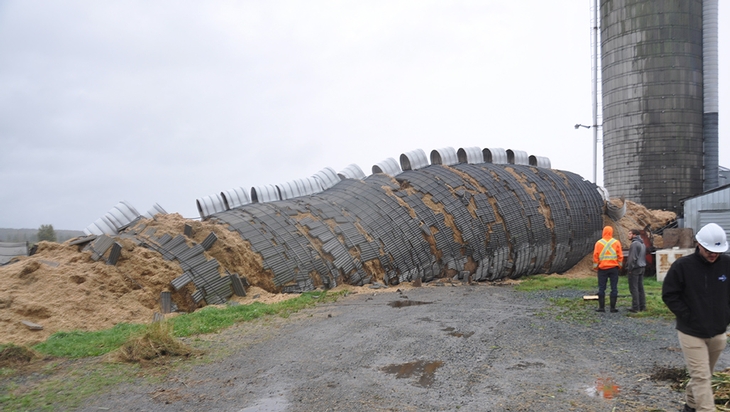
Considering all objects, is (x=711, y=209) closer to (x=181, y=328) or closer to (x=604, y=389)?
(x=604, y=389)

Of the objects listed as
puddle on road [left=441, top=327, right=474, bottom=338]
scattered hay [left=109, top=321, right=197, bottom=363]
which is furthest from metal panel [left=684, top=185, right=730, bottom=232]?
scattered hay [left=109, top=321, right=197, bottom=363]

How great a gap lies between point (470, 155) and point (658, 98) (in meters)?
12.7

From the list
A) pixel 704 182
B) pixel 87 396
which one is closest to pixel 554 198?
pixel 704 182

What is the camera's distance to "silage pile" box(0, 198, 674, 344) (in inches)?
377

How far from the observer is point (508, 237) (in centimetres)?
1886

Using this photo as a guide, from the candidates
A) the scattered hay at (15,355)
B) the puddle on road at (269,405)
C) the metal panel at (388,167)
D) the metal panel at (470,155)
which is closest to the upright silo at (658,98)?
the metal panel at (470,155)

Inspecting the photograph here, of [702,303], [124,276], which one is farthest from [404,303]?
[702,303]

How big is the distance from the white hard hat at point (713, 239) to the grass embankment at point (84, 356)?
→ 645 centimetres

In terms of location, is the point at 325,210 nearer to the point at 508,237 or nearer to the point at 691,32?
the point at 508,237

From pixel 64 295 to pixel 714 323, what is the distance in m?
10.7

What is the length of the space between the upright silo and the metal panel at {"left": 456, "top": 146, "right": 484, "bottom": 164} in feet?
36.1

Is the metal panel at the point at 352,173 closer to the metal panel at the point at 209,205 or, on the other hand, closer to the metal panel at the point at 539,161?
the metal panel at the point at 209,205

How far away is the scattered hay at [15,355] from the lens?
731 cm

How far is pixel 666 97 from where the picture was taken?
2742 centimetres
